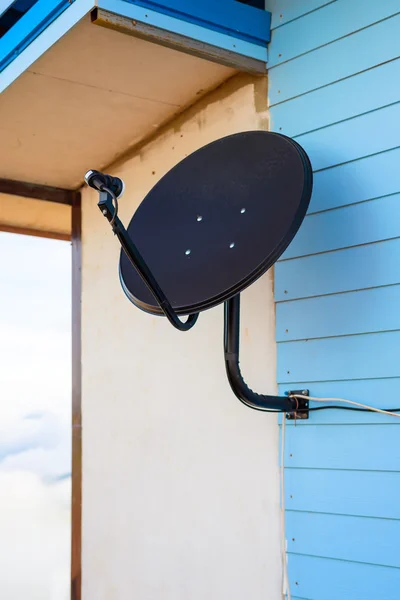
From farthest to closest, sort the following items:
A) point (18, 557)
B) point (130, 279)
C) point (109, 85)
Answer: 1. point (18, 557)
2. point (109, 85)
3. point (130, 279)

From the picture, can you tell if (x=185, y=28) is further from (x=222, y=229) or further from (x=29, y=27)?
(x=222, y=229)

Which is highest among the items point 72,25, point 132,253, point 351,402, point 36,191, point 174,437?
point 72,25

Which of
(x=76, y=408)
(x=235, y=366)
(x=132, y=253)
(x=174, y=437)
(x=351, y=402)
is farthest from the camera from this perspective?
(x=76, y=408)

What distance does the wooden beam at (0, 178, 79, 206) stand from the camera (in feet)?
Answer: 11.7

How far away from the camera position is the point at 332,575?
217 cm

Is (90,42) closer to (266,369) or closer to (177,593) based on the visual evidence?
(266,369)

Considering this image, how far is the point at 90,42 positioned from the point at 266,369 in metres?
1.12

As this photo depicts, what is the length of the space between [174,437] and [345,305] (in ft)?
2.98

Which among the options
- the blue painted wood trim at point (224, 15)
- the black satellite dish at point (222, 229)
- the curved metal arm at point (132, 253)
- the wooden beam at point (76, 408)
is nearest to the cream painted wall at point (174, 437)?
the wooden beam at point (76, 408)

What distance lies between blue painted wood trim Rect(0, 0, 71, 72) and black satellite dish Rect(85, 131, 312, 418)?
0.59m

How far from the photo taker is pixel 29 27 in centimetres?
249

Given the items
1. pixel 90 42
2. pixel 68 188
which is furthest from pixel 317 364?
pixel 68 188

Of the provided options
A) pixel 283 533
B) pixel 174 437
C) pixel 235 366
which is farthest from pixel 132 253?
pixel 174 437

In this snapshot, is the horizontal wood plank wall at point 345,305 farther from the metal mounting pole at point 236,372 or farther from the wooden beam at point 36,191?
the wooden beam at point 36,191
